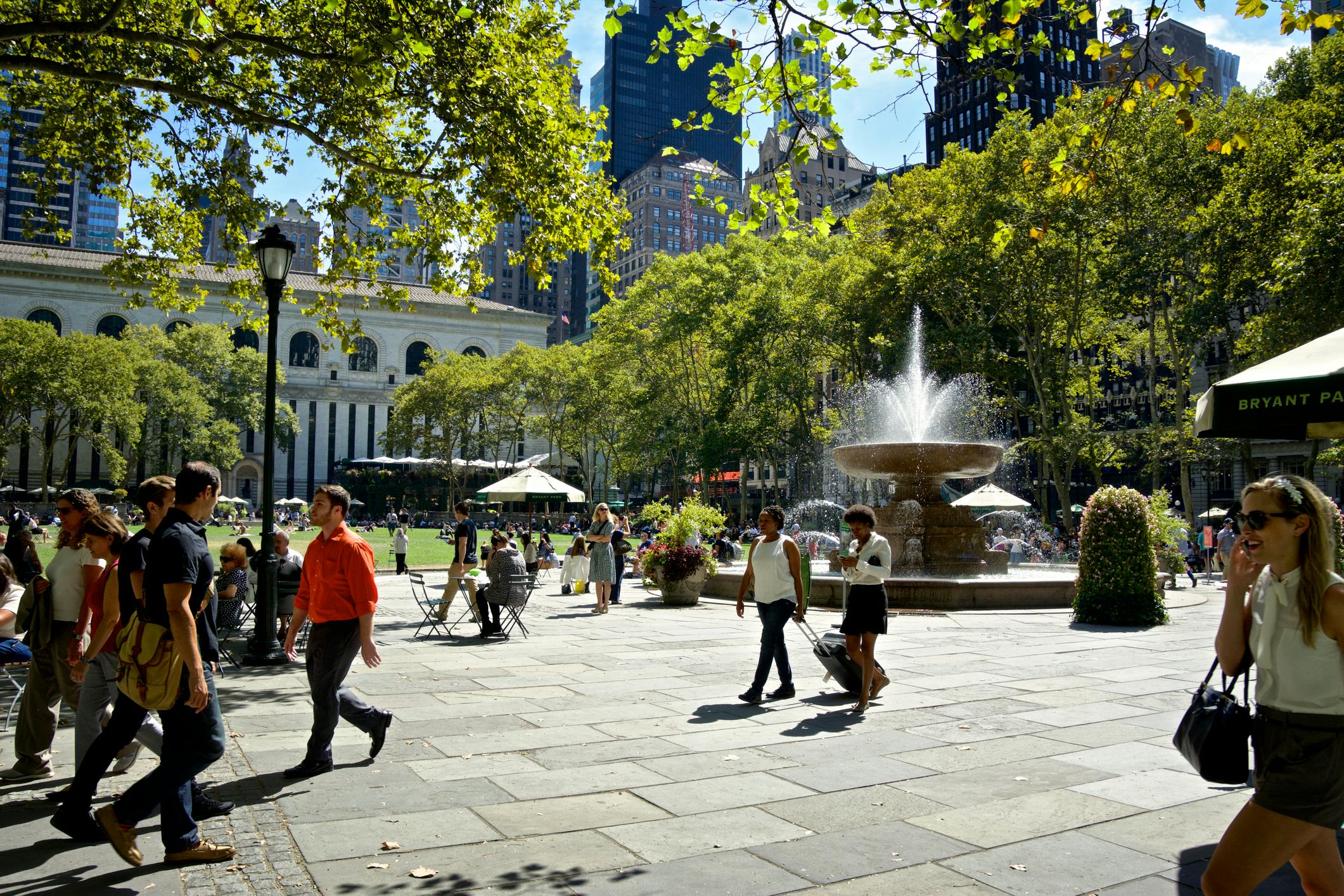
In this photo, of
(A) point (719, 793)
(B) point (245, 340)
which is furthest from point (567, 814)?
(B) point (245, 340)


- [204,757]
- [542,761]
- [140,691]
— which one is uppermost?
[140,691]

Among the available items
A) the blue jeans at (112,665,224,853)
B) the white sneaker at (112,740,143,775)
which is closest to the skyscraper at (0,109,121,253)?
the white sneaker at (112,740,143,775)

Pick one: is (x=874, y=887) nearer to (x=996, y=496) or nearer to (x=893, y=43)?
(x=893, y=43)

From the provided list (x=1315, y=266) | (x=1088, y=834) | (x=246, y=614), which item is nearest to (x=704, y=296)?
(x=1315, y=266)

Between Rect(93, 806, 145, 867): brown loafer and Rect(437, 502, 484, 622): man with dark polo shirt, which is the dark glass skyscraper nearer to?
Rect(437, 502, 484, 622): man with dark polo shirt

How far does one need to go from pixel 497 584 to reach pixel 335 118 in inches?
257

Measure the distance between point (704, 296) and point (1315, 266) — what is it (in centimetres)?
2391

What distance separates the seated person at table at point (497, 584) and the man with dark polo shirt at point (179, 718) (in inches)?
297

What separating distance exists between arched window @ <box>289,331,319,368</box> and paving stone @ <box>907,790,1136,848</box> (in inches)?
3422

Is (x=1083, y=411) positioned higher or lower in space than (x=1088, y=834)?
higher

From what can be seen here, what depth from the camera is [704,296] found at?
41531 mm

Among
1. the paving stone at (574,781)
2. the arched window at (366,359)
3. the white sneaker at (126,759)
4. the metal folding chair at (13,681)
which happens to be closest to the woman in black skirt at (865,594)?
the paving stone at (574,781)

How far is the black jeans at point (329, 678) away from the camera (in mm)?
5531

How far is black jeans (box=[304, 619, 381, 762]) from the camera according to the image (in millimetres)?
5531
